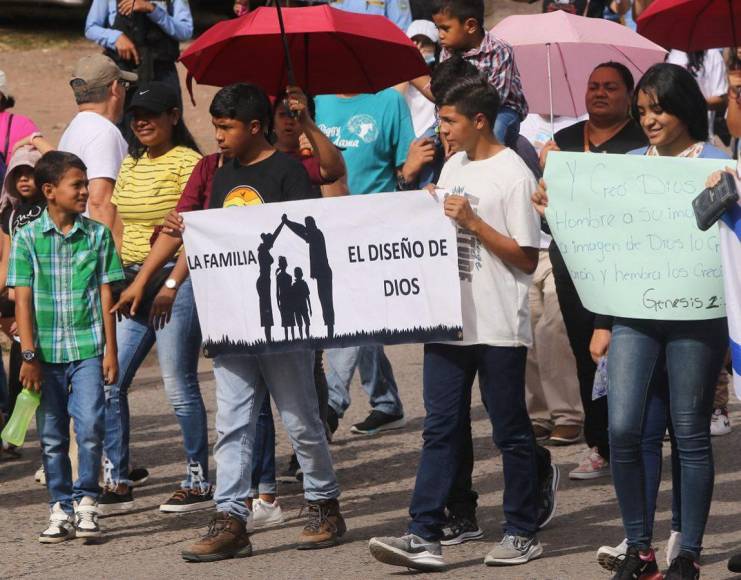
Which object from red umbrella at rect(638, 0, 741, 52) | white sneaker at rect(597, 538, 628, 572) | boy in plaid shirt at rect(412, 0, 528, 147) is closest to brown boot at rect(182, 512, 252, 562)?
white sneaker at rect(597, 538, 628, 572)

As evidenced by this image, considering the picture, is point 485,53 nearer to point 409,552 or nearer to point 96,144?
point 96,144

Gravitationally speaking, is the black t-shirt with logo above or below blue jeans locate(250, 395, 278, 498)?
above

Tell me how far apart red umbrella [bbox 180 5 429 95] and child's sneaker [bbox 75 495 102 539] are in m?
2.06

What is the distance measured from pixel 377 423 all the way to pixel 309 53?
260 centimetres

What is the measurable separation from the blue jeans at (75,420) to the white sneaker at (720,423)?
138 inches

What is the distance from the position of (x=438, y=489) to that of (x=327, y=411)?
2.72 m

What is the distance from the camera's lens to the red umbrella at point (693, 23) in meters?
7.52

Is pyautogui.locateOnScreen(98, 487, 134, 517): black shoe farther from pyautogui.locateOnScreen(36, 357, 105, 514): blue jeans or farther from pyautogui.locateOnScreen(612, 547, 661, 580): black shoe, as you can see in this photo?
pyautogui.locateOnScreen(612, 547, 661, 580): black shoe

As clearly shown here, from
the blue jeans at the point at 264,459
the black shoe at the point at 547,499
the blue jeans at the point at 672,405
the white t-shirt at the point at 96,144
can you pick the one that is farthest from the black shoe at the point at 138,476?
the blue jeans at the point at 672,405

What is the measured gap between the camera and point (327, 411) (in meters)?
8.74

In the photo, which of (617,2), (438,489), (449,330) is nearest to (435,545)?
(438,489)

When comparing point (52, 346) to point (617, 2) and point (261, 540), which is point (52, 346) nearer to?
point (261, 540)

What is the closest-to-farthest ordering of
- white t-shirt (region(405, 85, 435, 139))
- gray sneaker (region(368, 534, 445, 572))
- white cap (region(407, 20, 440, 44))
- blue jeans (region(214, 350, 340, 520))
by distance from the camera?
1. gray sneaker (region(368, 534, 445, 572))
2. blue jeans (region(214, 350, 340, 520))
3. white t-shirt (region(405, 85, 435, 139))
4. white cap (region(407, 20, 440, 44))

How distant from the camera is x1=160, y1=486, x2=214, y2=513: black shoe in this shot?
24.1ft
